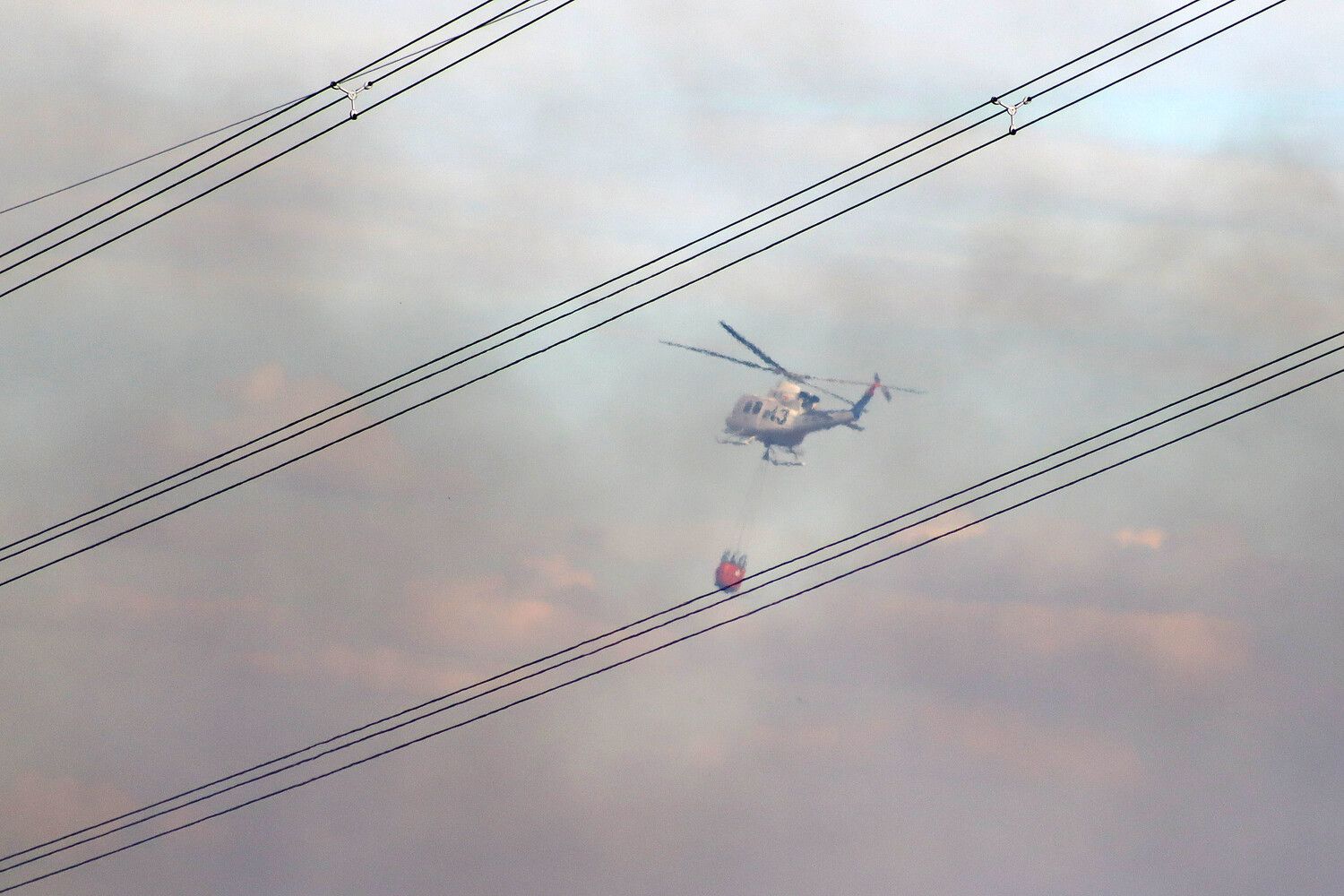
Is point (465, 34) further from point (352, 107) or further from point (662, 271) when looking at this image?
point (662, 271)

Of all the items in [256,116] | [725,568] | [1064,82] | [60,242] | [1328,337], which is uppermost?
[725,568]

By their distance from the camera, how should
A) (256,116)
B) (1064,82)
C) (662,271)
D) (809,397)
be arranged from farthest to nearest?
(809,397)
(256,116)
(662,271)
(1064,82)

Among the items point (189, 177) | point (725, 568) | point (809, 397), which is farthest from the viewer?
point (725, 568)

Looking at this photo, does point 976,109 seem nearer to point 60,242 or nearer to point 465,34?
point 465,34

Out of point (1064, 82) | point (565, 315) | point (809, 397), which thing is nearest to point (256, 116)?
point (565, 315)

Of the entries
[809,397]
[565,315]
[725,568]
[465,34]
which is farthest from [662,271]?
[725,568]

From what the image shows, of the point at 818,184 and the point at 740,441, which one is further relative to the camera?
the point at 740,441

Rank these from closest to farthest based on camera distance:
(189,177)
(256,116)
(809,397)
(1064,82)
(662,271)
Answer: (1064,82) → (662,271) → (189,177) → (256,116) → (809,397)

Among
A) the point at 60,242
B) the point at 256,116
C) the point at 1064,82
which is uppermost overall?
the point at 256,116

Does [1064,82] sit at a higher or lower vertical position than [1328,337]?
higher
